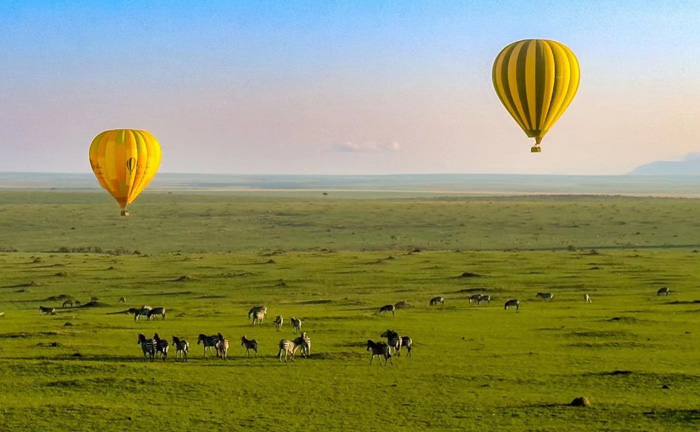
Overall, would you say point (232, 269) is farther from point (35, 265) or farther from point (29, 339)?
point (29, 339)

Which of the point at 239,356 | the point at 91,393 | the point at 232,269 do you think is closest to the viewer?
the point at 91,393

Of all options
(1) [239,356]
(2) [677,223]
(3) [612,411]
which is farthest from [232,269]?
(2) [677,223]

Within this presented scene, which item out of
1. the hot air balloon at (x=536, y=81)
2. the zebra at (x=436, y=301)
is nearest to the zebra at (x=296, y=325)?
the zebra at (x=436, y=301)

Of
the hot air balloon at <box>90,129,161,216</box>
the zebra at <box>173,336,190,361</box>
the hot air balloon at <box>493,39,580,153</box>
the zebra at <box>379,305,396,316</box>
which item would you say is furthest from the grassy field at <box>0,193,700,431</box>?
the hot air balloon at <box>493,39,580,153</box>

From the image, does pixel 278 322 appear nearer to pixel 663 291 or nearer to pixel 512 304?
pixel 512 304

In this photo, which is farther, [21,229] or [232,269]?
[21,229]

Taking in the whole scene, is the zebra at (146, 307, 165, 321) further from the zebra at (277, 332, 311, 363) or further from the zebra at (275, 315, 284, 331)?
the zebra at (277, 332, 311, 363)

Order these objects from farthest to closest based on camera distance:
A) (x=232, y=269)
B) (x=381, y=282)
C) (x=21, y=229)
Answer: (x=21, y=229), (x=232, y=269), (x=381, y=282)
